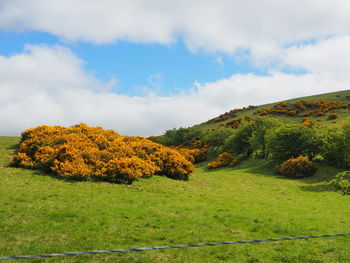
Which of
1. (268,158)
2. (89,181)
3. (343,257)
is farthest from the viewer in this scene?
(268,158)

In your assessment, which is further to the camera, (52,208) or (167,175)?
(167,175)

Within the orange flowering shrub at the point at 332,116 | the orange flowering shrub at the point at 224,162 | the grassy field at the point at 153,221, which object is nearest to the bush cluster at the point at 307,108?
the orange flowering shrub at the point at 332,116

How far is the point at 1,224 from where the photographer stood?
1140 centimetres

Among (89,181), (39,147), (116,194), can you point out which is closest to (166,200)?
(116,194)

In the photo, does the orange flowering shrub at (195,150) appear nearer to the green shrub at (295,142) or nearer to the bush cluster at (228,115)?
the green shrub at (295,142)

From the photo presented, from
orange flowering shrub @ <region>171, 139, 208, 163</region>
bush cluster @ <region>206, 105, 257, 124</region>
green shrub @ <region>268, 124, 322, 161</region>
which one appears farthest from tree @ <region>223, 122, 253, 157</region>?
bush cluster @ <region>206, 105, 257, 124</region>

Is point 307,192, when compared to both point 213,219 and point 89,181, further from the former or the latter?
point 89,181

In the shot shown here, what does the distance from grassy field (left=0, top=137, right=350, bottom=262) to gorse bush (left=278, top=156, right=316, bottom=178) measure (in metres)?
12.4

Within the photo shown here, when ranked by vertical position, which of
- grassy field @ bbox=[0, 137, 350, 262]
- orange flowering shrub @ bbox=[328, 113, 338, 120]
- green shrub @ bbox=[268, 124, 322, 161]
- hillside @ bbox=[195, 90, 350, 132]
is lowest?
grassy field @ bbox=[0, 137, 350, 262]

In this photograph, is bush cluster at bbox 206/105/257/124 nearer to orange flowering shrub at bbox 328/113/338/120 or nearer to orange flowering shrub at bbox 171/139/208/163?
orange flowering shrub at bbox 171/139/208/163

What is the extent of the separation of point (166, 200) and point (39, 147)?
47.0ft

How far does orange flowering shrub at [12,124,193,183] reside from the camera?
22692 millimetres

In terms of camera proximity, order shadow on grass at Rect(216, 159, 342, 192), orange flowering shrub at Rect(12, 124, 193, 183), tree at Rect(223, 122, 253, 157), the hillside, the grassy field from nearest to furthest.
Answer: the grassy field → orange flowering shrub at Rect(12, 124, 193, 183) → shadow on grass at Rect(216, 159, 342, 192) → tree at Rect(223, 122, 253, 157) → the hillside

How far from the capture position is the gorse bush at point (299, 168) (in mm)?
35812
